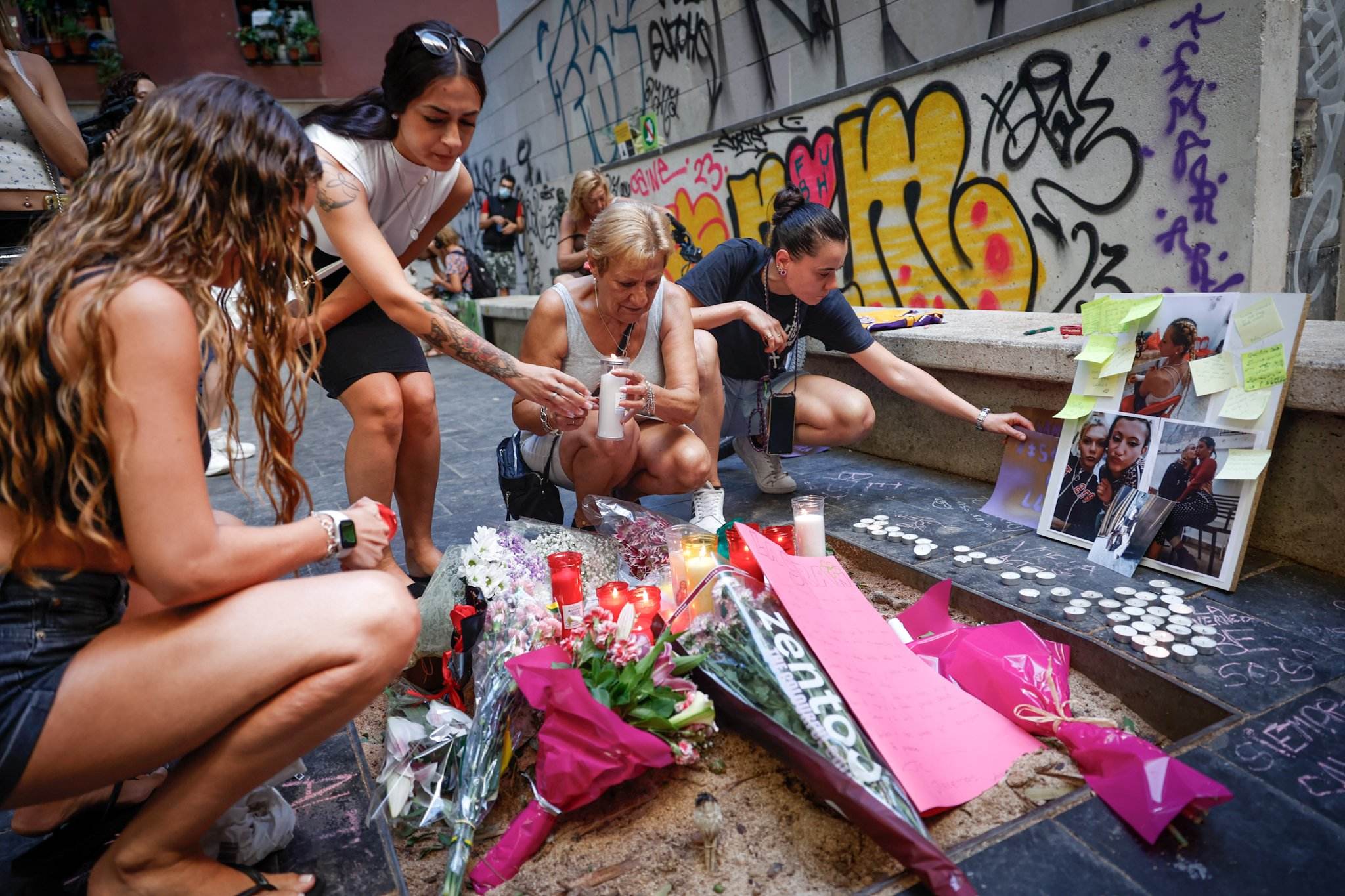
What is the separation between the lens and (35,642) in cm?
118

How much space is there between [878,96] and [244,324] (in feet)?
15.2

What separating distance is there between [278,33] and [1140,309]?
64.0ft

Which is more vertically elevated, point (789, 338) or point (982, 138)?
point (982, 138)

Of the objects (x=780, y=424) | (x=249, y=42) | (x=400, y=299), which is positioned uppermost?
(x=249, y=42)

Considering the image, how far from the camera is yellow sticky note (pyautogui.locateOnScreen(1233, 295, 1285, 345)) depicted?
2.30 m

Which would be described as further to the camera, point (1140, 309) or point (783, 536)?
point (1140, 309)

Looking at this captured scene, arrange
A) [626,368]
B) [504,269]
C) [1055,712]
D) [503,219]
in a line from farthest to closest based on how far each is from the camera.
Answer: [504,269] < [503,219] < [626,368] < [1055,712]

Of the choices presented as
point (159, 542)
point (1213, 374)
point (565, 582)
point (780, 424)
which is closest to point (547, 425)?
point (565, 582)

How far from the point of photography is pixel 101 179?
125 centimetres

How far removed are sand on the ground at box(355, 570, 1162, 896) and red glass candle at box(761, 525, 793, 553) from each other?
60cm

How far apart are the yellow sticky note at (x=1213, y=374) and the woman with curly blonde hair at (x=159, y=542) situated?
92.8 inches

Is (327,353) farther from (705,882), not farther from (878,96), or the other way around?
(878,96)

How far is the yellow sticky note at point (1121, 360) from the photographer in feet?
8.68

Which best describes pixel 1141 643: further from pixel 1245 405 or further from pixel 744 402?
pixel 744 402
